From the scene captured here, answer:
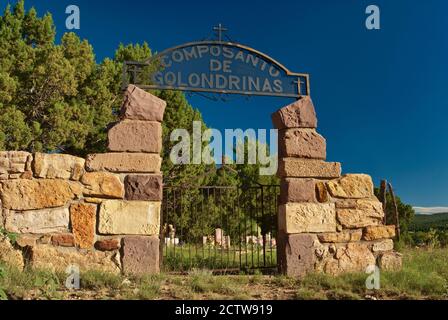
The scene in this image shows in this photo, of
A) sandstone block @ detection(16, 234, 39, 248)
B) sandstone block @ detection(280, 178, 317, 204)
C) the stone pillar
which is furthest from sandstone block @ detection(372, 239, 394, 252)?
sandstone block @ detection(16, 234, 39, 248)

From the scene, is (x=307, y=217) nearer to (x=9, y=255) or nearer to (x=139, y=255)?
(x=139, y=255)

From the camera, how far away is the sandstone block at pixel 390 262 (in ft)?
19.4

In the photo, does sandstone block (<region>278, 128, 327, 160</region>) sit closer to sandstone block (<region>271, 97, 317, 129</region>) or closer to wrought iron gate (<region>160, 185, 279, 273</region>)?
sandstone block (<region>271, 97, 317, 129</region>)

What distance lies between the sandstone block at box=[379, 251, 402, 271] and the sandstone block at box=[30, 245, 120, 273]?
355cm

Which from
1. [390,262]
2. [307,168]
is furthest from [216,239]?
[390,262]

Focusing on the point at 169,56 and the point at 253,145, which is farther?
the point at 253,145

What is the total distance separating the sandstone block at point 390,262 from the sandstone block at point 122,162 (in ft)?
11.0

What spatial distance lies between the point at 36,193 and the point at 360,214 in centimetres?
424

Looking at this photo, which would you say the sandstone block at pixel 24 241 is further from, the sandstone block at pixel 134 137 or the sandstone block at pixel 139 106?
the sandstone block at pixel 139 106

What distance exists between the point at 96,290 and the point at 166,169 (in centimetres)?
1035
